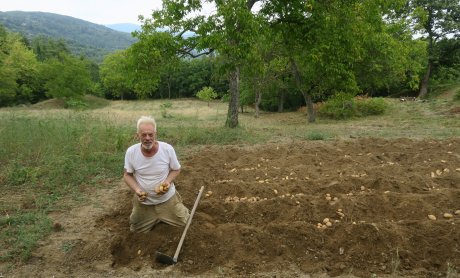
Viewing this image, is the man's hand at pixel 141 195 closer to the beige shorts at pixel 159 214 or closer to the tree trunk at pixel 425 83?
the beige shorts at pixel 159 214

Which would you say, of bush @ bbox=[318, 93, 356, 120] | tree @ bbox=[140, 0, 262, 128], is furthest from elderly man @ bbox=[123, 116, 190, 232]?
bush @ bbox=[318, 93, 356, 120]

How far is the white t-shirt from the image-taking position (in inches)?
150

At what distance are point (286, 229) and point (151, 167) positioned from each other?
5.27 feet

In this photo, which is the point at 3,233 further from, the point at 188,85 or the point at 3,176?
the point at 188,85

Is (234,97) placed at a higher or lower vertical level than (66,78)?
higher

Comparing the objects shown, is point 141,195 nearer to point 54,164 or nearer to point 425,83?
point 54,164

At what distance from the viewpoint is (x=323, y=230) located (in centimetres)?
382

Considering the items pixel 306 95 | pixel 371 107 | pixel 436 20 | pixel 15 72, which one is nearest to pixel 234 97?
pixel 306 95

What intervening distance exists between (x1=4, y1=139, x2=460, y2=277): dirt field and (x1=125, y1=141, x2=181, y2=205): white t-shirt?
1.29 ft

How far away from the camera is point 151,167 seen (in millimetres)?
3807

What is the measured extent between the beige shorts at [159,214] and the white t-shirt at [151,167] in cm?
7

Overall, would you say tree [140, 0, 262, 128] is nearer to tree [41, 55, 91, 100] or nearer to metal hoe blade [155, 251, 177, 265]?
metal hoe blade [155, 251, 177, 265]

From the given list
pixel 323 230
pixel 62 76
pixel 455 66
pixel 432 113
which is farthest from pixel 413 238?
pixel 62 76

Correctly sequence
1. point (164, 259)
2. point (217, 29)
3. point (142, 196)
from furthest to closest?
1. point (217, 29)
2. point (142, 196)
3. point (164, 259)
